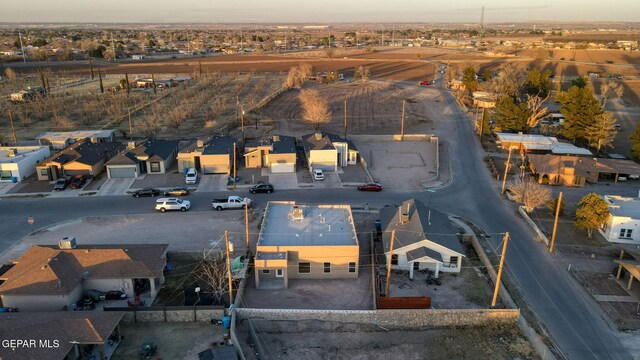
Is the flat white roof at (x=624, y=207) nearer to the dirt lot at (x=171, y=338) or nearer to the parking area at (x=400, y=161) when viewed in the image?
the parking area at (x=400, y=161)

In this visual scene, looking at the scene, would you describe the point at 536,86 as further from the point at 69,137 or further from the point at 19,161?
the point at 19,161

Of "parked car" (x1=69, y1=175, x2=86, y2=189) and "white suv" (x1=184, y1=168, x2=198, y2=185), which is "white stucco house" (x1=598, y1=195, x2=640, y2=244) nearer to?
"white suv" (x1=184, y1=168, x2=198, y2=185)

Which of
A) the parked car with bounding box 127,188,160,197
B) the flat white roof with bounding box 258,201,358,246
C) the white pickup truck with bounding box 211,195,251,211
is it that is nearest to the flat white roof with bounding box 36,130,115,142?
the parked car with bounding box 127,188,160,197

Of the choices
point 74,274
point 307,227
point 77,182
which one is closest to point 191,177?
point 77,182

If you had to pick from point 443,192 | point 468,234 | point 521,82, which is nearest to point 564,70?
point 521,82

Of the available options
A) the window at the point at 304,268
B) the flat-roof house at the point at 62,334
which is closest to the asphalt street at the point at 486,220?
the window at the point at 304,268

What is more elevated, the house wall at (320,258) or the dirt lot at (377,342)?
the house wall at (320,258)
